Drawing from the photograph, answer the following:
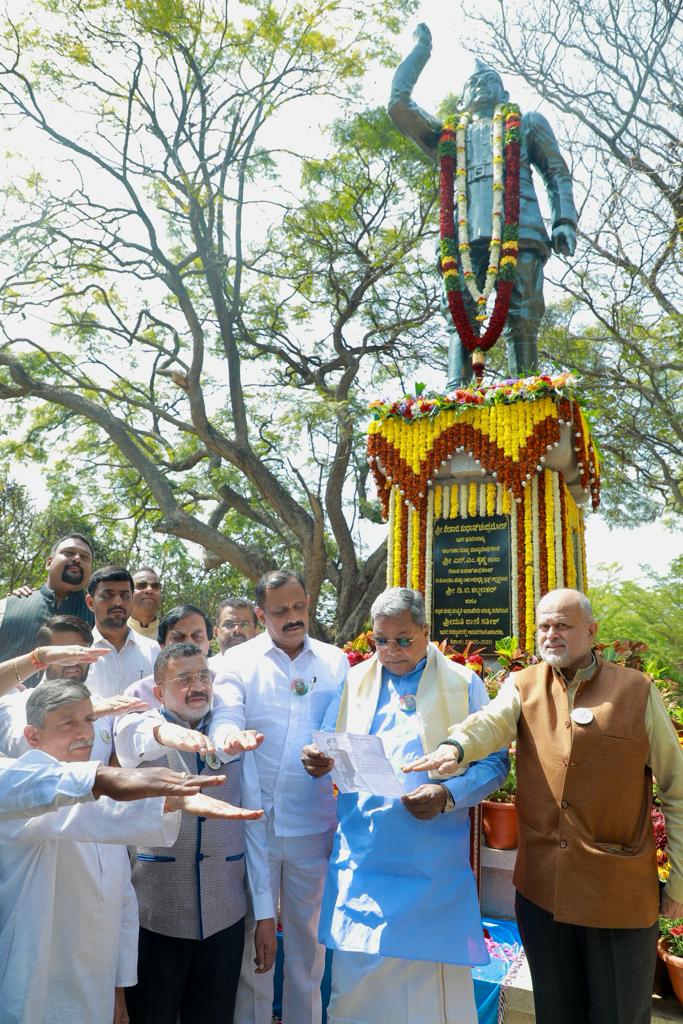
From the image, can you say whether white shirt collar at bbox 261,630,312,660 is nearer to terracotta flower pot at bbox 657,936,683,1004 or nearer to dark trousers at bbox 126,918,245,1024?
dark trousers at bbox 126,918,245,1024

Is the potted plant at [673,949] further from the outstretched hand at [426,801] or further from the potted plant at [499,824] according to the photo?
the outstretched hand at [426,801]

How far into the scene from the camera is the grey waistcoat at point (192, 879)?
98.6 inches

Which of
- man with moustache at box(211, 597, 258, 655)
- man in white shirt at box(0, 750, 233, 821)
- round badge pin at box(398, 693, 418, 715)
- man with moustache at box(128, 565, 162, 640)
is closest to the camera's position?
man in white shirt at box(0, 750, 233, 821)

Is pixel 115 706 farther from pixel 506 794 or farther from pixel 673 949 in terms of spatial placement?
pixel 673 949

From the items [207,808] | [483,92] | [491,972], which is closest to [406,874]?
[491,972]

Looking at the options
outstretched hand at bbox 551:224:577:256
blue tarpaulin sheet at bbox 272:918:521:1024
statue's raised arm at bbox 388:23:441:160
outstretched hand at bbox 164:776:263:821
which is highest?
statue's raised arm at bbox 388:23:441:160

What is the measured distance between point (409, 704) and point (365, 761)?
0.42 meters

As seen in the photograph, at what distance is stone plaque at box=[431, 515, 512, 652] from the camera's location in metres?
6.39

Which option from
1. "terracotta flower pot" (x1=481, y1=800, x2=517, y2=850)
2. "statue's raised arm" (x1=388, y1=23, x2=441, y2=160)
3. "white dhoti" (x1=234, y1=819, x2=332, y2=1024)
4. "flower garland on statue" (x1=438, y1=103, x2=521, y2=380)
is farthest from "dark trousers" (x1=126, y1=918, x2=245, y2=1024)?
"statue's raised arm" (x1=388, y1=23, x2=441, y2=160)

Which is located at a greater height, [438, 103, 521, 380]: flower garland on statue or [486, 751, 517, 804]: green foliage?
[438, 103, 521, 380]: flower garland on statue

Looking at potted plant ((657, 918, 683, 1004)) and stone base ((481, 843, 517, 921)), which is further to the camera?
stone base ((481, 843, 517, 921))

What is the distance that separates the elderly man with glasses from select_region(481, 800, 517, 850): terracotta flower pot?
1.02 metres

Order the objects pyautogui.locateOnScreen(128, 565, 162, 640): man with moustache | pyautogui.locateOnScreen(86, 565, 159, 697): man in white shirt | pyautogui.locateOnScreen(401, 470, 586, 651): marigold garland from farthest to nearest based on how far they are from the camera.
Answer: pyautogui.locateOnScreen(401, 470, 586, 651): marigold garland < pyautogui.locateOnScreen(128, 565, 162, 640): man with moustache < pyautogui.locateOnScreen(86, 565, 159, 697): man in white shirt

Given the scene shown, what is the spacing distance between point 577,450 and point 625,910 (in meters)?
4.56
